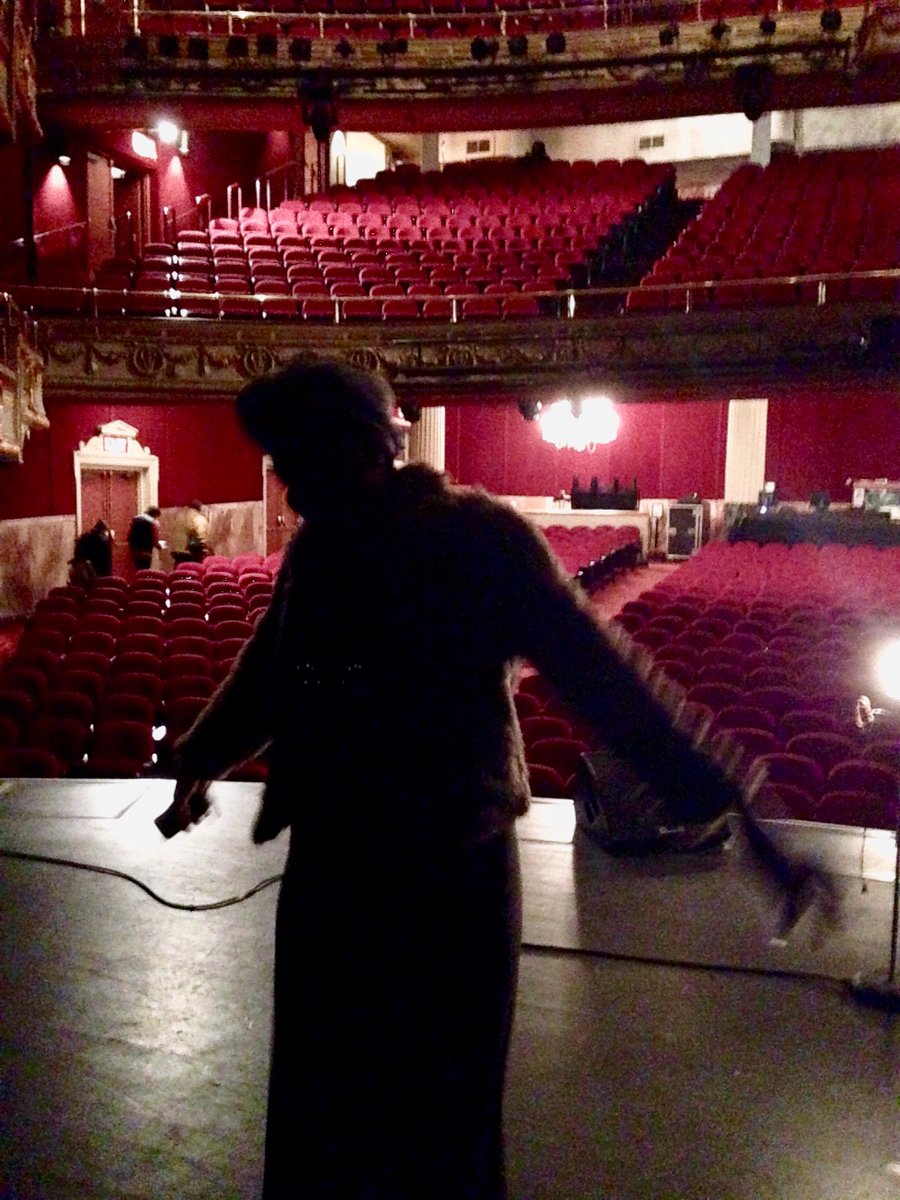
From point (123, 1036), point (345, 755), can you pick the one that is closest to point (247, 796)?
point (123, 1036)

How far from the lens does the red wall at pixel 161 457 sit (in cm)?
1117

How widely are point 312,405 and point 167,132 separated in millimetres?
14837

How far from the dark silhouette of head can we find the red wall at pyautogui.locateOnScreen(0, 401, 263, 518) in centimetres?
880

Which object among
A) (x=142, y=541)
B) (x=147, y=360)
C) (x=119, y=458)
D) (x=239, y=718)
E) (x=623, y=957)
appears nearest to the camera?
(x=239, y=718)

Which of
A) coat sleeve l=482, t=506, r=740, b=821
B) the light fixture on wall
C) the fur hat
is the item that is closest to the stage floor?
coat sleeve l=482, t=506, r=740, b=821

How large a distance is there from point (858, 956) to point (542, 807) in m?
1.31

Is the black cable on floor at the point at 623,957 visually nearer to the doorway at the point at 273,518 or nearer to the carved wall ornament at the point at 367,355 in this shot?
the carved wall ornament at the point at 367,355

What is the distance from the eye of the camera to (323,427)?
1.08m

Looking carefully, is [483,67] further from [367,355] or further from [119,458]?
[119,458]

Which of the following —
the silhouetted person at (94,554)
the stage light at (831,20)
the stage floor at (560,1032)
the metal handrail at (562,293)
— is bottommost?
the stage floor at (560,1032)

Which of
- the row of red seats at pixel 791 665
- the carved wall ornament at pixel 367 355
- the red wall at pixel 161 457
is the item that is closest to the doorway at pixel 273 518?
the red wall at pixel 161 457

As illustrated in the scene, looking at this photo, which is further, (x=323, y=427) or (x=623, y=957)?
(x=623, y=957)

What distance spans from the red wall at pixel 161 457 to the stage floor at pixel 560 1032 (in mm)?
7392

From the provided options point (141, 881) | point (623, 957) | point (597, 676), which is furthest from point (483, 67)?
point (597, 676)
